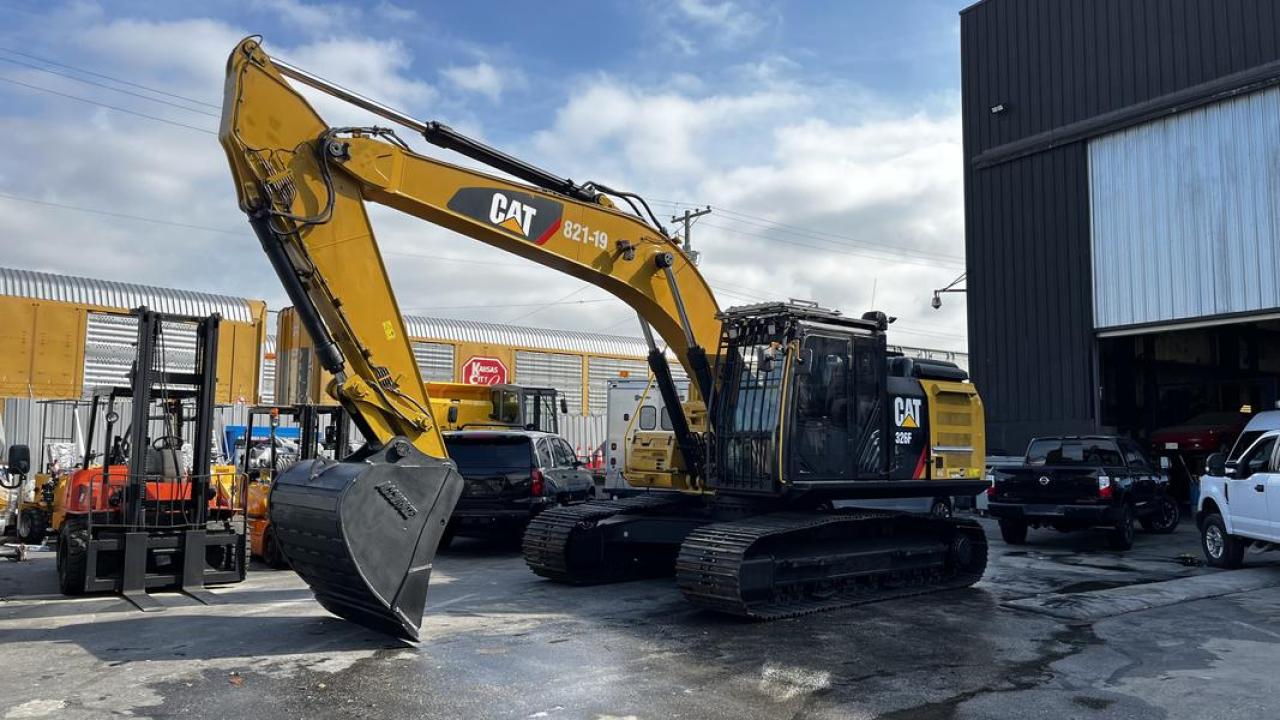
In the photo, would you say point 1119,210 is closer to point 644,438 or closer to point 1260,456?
point 1260,456

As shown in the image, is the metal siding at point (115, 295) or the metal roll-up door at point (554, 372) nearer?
the metal siding at point (115, 295)

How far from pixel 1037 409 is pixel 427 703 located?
1849 cm

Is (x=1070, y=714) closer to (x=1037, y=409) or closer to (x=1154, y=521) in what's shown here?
(x=1154, y=521)

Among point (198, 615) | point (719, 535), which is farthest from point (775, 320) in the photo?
point (198, 615)

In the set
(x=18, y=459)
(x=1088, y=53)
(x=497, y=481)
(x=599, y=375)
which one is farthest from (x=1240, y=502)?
(x=599, y=375)

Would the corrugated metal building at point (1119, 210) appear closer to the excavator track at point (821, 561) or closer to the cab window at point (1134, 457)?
the cab window at point (1134, 457)

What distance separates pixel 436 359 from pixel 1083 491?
19008mm

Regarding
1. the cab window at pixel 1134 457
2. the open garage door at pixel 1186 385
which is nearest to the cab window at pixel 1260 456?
the cab window at pixel 1134 457

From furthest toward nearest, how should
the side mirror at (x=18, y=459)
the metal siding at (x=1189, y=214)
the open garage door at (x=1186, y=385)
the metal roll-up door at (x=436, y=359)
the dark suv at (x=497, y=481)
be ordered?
the metal roll-up door at (x=436, y=359) < the open garage door at (x=1186, y=385) < the metal siding at (x=1189, y=214) < the dark suv at (x=497, y=481) < the side mirror at (x=18, y=459)

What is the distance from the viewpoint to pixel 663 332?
10312mm

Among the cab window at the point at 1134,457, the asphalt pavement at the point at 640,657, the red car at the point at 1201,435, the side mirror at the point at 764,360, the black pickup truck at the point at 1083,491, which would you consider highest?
the side mirror at the point at 764,360

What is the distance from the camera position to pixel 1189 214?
1883cm

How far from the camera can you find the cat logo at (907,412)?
10.3 m

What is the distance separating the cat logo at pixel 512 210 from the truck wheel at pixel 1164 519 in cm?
1220
